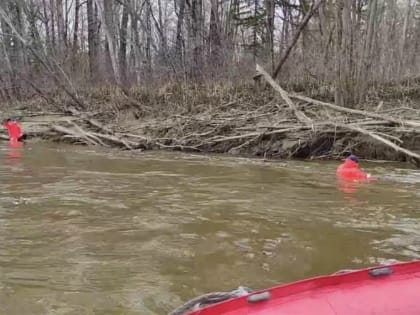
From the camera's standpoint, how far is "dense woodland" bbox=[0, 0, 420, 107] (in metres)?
12.8

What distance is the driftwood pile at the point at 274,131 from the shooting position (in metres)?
10.8

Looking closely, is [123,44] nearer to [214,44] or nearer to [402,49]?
[214,44]

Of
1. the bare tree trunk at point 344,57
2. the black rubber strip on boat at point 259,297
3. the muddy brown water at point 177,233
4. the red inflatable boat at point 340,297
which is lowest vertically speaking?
the muddy brown water at point 177,233

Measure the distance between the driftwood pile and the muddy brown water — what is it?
5.47 ft

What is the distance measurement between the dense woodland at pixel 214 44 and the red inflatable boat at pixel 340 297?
33.3 feet

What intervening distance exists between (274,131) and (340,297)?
9.28 metres

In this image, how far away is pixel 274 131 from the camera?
11.6 meters

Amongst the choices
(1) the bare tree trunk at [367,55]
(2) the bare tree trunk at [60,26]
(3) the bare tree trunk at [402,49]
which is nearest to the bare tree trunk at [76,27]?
(2) the bare tree trunk at [60,26]

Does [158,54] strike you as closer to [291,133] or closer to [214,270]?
[291,133]

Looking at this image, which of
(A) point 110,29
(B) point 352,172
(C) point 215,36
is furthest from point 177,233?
(A) point 110,29

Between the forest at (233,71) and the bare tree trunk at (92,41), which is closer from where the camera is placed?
the forest at (233,71)

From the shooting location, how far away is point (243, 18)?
20672 millimetres

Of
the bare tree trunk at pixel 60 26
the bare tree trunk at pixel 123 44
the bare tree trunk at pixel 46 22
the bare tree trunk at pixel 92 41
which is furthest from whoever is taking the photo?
the bare tree trunk at pixel 46 22

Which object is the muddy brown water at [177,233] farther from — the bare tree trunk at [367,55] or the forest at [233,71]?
the bare tree trunk at [367,55]
